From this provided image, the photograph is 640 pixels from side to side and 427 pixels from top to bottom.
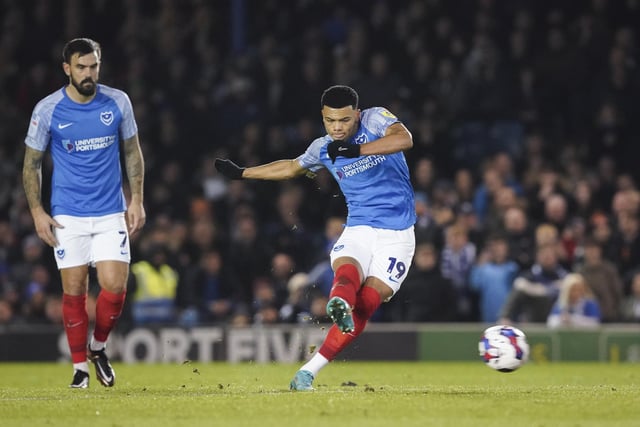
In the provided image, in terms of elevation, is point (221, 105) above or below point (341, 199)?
above

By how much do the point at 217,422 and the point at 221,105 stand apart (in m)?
12.8

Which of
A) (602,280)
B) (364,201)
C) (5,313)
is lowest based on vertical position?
(5,313)

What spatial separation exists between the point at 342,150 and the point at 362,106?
9302 mm

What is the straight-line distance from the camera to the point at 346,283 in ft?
30.2

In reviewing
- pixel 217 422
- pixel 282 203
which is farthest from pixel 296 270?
pixel 217 422

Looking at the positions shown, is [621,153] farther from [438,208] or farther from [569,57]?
[438,208]

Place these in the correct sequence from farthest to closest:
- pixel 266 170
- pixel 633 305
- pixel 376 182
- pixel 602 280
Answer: pixel 633 305 < pixel 602 280 < pixel 266 170 < pixel 376 182

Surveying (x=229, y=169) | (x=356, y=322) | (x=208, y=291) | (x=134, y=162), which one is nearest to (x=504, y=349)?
(x=356, y=322)

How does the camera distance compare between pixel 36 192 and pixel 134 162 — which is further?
pixel 134 162

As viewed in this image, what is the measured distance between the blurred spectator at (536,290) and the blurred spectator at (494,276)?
0.46 ft

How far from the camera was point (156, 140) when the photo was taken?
784 inches

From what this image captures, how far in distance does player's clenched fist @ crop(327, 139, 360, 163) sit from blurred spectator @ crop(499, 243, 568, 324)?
7.18 metres

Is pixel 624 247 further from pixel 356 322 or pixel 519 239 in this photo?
pixel 356 322

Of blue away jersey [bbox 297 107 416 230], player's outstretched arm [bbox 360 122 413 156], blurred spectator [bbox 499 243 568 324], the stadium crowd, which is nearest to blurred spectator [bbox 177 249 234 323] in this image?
the stadium crowd
